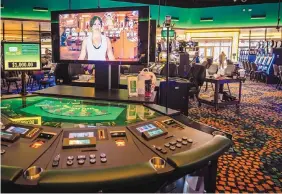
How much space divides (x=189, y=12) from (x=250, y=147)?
39.5 feet

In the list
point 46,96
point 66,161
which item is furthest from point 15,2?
point 66,161

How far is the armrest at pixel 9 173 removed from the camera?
930 mm

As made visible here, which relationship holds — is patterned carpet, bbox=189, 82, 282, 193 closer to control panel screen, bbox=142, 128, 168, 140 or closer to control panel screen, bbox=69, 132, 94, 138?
control panel screen, bbox=142, 128, 168, 140

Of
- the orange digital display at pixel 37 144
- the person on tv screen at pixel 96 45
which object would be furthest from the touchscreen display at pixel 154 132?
the person on tv screen at pixel 96 45

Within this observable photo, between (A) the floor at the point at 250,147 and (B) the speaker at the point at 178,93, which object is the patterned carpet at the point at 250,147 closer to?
(A) the floor at the point at 250,147

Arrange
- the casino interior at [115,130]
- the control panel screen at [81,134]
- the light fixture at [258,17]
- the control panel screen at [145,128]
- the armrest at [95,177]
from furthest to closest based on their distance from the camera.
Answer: the light fixture at [258,17] → the control panel screen at [145,128] → the control panel screen at [81,134] → the casino interior at [115,130] → the armrest at [95,177]

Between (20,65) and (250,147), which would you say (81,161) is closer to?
(20,65)

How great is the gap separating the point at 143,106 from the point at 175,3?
13.6m

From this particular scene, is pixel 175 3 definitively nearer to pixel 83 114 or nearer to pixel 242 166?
pixel 242 166

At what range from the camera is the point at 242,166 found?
125 inches

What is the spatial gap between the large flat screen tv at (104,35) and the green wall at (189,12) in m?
8.96

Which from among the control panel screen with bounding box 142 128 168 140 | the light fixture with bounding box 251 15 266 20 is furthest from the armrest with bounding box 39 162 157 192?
the light fixture with bounding box 251 15 266 20

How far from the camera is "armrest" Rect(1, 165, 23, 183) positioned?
0.93m

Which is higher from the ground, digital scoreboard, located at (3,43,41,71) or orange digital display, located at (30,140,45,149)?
digital scoreboard, located at (3,43,41,71)
